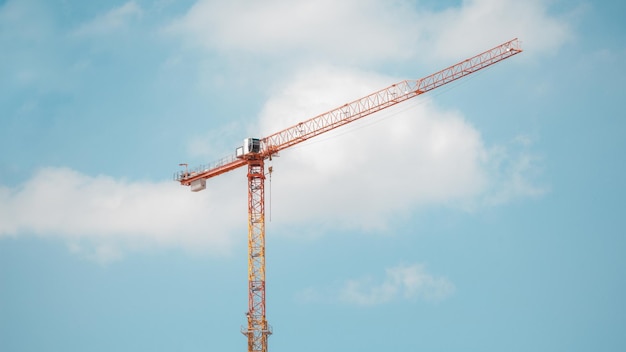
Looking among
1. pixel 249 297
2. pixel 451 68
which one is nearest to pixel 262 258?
pixel 249 297

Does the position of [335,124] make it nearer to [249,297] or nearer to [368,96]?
[368,96]

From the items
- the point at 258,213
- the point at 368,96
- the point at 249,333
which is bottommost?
the point at 249,333

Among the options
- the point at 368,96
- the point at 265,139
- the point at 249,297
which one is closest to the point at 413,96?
the point at 368,96

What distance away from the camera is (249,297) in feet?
620

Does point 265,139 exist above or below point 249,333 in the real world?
above

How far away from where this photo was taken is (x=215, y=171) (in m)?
197

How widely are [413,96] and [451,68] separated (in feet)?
19.1

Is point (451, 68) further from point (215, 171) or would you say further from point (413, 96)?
point (215, 171)

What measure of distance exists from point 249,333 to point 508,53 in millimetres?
46722

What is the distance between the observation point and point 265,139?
193m

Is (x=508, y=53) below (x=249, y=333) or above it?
above

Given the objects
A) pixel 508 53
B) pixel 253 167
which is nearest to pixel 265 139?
pixel 253 167

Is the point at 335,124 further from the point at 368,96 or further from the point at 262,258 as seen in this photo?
the point at 262,258

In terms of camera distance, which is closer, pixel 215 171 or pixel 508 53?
pixel 508 53
